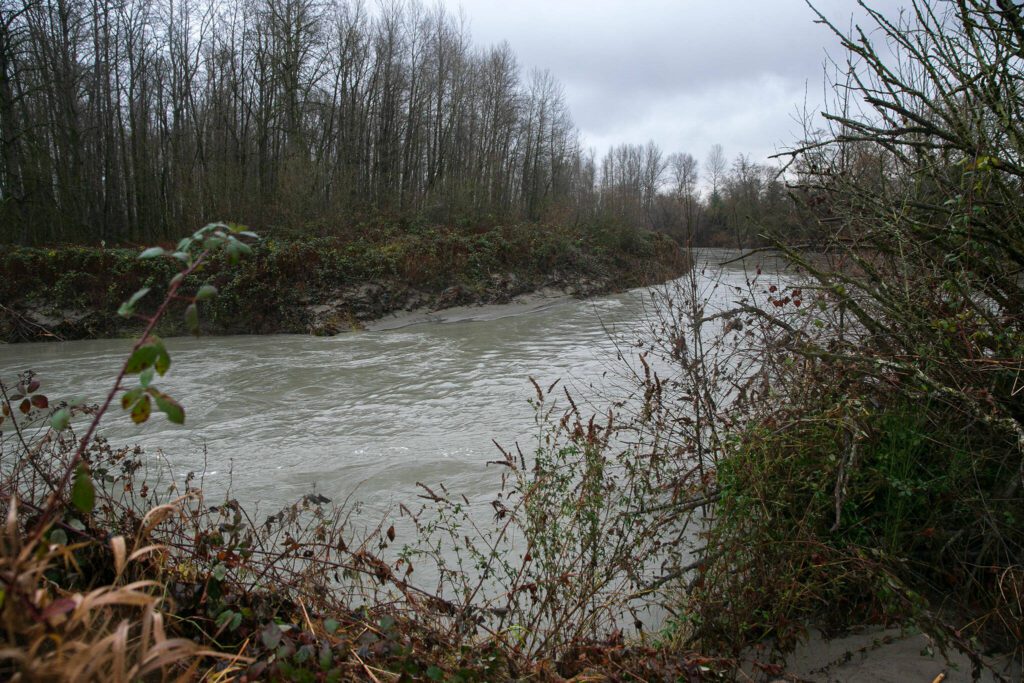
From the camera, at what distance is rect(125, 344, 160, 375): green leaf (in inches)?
53.6

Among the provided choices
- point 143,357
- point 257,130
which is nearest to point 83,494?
point 143,357

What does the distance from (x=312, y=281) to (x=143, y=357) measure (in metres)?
19.0

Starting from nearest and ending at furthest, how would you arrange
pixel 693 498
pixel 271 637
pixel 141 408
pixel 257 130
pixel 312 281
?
1. pixel 141 408
2. pixel 271 637
3. pixel 693 498
4. pixel 312 281
5. pixel 257 130

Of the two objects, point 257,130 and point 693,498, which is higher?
point 257,130

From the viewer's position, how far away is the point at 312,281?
64.2 feet

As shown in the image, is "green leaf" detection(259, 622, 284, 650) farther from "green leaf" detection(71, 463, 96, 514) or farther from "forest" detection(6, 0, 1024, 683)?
"green leaf" detection(71, 463, 96, 514)

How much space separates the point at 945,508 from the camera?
4016 millimetres

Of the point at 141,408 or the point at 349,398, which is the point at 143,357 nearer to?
the point at 141,408

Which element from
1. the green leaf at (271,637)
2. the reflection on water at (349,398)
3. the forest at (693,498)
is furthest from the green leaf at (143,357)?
the reflection on water at (349,398)

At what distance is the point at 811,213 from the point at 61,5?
2613 cm

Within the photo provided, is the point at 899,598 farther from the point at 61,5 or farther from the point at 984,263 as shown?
the point at 61,5

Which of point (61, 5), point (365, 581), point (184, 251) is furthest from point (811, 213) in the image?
point (61, 5)

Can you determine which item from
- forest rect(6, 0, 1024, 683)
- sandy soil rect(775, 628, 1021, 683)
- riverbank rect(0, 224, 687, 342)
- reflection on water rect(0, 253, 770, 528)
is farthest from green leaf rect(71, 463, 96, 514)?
riverbank rect(0, 224, 687, 342)

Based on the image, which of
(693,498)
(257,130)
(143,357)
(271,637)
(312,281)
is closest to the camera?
(143,357)
